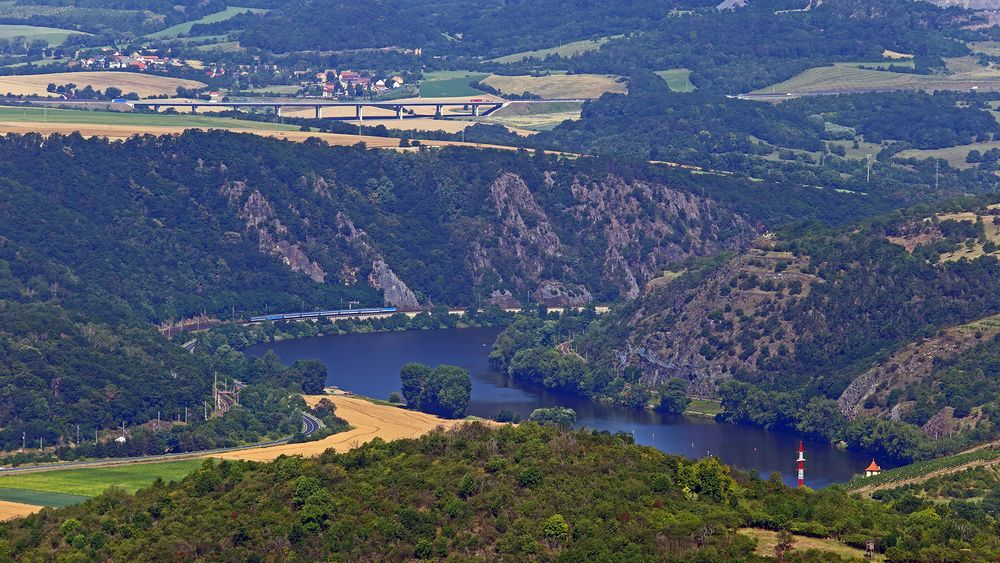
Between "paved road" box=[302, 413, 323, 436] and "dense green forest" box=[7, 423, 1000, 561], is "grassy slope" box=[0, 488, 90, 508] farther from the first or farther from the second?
"paved road" box=[302, 413, 323, 436]

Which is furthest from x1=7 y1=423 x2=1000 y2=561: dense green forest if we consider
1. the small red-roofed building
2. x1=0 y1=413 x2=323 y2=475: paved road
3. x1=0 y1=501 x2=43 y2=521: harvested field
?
the small red-roofed building

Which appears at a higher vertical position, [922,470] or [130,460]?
[922,470]

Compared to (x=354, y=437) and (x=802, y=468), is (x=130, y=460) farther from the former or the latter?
(x=802, y=468)

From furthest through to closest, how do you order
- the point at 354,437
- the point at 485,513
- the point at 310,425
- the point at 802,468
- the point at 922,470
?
the point at 310,425, the point at 354,437, the point at 802,468, the point at 922,470, the point at 485,513

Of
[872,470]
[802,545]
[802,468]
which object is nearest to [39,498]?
[802,468]

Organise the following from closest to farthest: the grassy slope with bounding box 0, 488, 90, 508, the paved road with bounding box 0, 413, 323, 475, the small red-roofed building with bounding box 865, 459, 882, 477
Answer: the grassy slope with bounding box 0, 488, 90, 508, the paved road with bounding box 0, 413, 323, 475, the small red-roofed building with bounding box 865, 459, 882, 477

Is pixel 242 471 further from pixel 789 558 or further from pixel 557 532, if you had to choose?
pixel 789 558

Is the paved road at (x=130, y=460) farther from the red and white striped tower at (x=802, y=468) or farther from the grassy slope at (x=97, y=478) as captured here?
the red and white striped tower at (x=802, y=468)

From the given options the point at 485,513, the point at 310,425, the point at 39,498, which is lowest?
the point at 310,425
